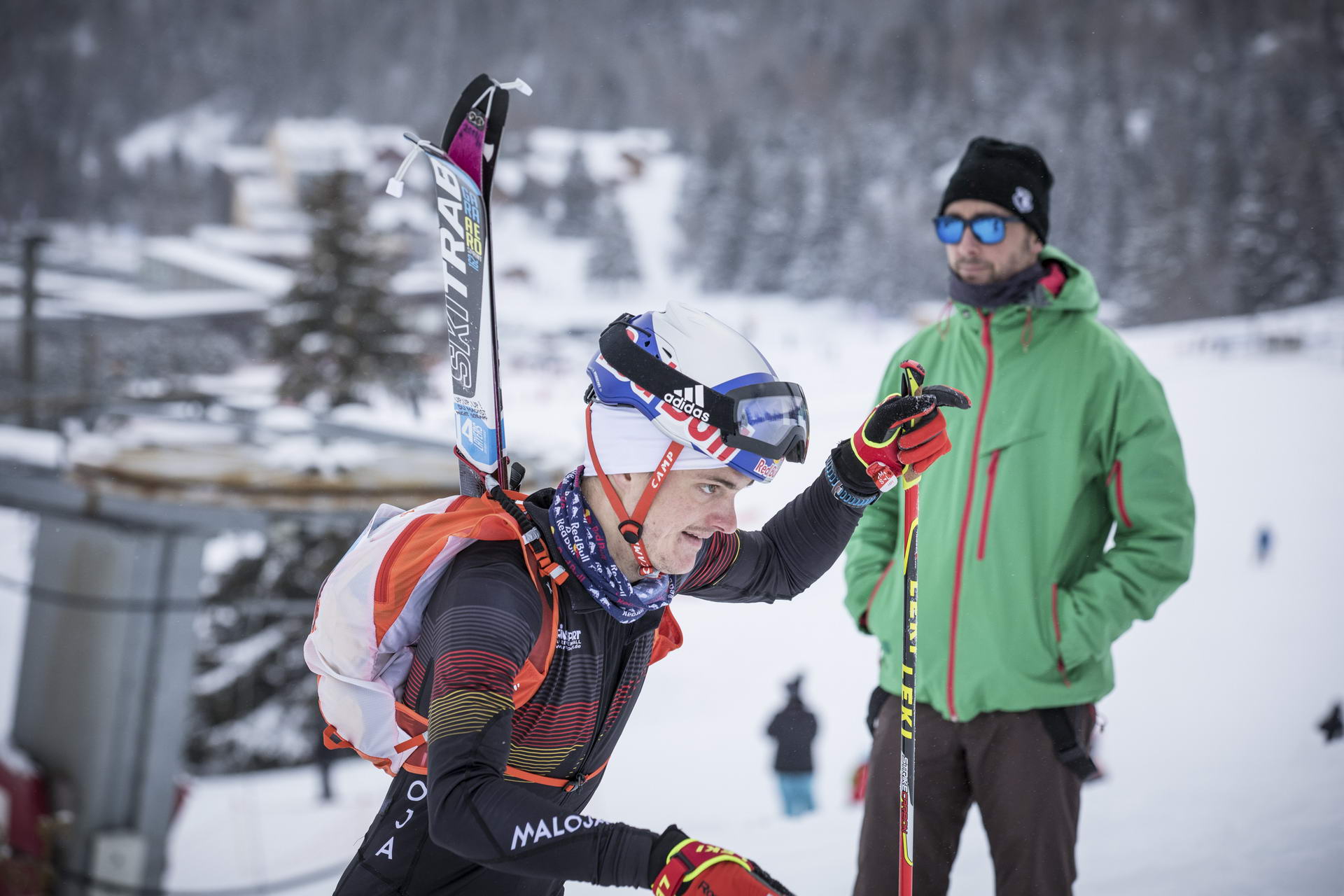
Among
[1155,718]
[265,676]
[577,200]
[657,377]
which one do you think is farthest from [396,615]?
[577,200]

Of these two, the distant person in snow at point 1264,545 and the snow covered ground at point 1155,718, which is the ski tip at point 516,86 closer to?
the snow covered ground at point 1155,718

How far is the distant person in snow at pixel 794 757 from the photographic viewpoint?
5.49 metres

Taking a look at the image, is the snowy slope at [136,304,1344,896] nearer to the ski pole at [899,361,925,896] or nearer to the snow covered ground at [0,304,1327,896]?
the snow covered ground at [0,304,1327,896]

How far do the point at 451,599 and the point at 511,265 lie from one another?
25.6 m

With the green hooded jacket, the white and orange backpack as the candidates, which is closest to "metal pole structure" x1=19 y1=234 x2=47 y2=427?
the white and orange backpack

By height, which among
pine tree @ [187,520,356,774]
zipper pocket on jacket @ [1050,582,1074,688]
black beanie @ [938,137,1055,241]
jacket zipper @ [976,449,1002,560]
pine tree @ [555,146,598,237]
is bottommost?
pine tree @ [187,520,356,774]

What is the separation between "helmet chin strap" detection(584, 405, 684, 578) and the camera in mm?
1282

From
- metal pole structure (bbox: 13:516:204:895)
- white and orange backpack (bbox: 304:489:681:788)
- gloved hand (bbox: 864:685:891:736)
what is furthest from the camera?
metal pole structure (bbox: 13:516:204:895)

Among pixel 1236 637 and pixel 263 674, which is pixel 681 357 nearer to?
pixel 1236 637

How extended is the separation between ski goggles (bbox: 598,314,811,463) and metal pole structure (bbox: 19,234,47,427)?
9.94 metres

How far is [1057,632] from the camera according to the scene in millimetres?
1721

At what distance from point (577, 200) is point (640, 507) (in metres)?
28.5

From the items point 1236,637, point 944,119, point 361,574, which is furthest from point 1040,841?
point 944,119

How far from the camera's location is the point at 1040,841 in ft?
5.42
